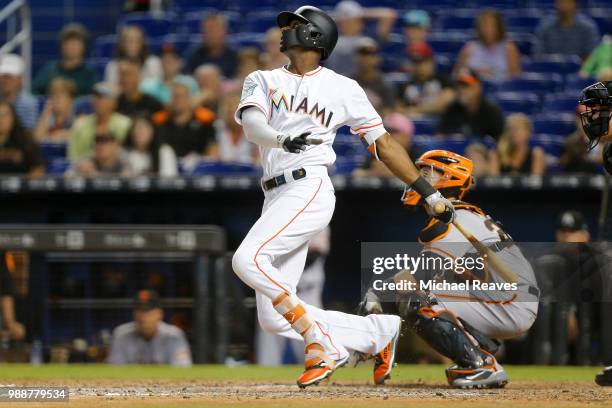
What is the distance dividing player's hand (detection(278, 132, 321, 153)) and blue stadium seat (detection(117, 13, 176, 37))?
733 centimetres

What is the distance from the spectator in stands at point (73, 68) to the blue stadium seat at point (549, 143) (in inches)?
172

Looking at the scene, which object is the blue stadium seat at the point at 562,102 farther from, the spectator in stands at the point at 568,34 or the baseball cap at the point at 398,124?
the baseball cap at the point at 398,124

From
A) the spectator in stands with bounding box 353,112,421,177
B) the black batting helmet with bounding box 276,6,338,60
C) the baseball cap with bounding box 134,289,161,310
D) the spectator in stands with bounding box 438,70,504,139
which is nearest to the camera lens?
the black batting helmet with bounding box 276,6,338,60

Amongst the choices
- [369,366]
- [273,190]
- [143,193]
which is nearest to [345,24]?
[143,193]

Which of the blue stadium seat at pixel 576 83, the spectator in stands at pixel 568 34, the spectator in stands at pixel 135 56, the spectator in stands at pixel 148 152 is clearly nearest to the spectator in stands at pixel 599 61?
the blue stadium seat at pixel 576 83

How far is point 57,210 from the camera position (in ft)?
29.7

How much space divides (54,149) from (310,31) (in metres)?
5.28

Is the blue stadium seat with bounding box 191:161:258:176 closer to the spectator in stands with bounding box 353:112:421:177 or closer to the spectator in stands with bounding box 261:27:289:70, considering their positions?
the spectator in stands with bounding box 353:112:421:177

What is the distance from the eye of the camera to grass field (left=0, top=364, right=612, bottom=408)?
485cm

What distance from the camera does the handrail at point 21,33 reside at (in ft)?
39.6

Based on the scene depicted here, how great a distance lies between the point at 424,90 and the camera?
1022 centimetres

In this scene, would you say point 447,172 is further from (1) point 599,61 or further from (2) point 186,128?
(1) point 599,61

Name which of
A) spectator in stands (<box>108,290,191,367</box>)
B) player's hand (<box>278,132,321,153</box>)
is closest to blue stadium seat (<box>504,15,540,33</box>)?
spectator in stands (<box>108,290,191,367</box>)

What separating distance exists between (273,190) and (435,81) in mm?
5152
